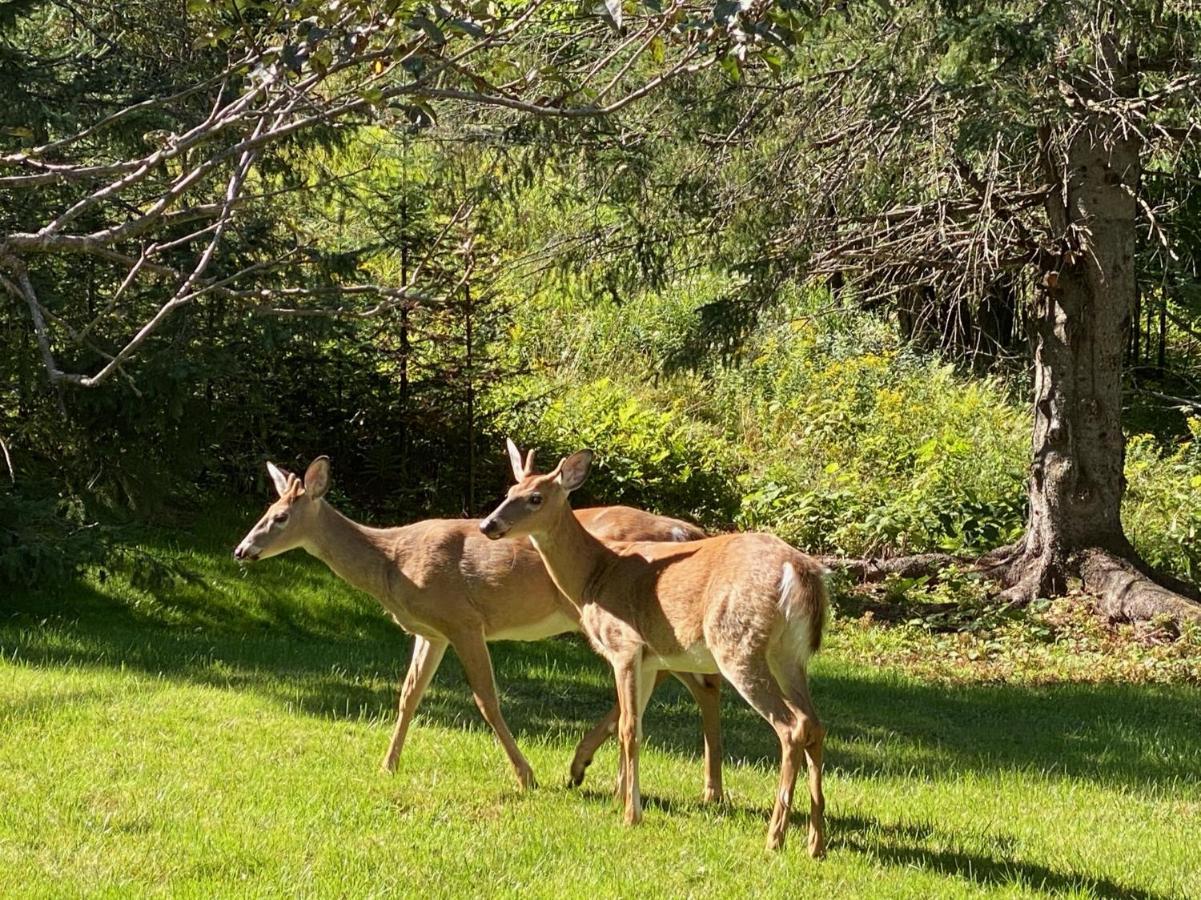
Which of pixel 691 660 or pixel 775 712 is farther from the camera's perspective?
pixel 691 660

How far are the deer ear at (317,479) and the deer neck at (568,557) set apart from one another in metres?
1.44

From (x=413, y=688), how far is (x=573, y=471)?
1.49 meters

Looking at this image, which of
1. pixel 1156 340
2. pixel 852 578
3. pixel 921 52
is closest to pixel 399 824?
pixel 921 52

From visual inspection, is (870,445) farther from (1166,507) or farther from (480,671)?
(480,671)

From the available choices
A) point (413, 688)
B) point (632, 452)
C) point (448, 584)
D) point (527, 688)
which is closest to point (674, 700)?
point (527, 688)

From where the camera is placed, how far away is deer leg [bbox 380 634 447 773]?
786cm

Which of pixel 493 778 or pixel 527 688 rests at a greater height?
pixel 493 778

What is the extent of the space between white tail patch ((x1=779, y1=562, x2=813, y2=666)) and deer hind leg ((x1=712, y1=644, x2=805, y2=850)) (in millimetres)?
136

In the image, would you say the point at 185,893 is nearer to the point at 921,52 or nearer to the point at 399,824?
the point at 399,824

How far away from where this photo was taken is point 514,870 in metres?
6.09

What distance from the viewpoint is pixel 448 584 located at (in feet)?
26.2

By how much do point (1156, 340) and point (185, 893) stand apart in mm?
21378

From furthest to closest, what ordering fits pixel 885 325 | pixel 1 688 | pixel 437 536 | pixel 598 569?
pixel 885 325 → pixel 1 688 → pixel 437 536 → pixel 598 569

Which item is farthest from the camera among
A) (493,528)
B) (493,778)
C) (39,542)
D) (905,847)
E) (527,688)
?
(527,688)
